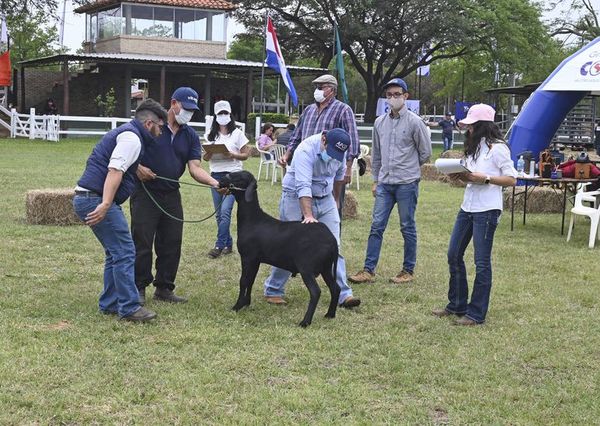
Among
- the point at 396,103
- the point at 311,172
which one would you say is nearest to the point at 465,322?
the point at 311,172

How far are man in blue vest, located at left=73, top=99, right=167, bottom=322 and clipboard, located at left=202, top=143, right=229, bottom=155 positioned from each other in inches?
90.7

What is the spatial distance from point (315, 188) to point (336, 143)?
20.2 inches

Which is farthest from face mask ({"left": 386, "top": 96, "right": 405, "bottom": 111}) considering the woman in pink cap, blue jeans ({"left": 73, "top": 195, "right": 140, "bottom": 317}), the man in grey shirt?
blue jeans ({"left": 73, "top": 195, "right": 140, "bottom": 317})

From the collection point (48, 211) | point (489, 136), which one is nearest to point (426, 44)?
point (48, 211)

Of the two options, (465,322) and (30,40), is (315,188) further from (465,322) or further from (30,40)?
(30,40)

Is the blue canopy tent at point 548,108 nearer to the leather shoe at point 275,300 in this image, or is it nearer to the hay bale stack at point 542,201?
the hay bale stack at point 542,201

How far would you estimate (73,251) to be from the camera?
27.7 feet

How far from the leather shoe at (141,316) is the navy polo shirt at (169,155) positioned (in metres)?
1.09

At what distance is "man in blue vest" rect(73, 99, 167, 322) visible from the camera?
5.41 meters

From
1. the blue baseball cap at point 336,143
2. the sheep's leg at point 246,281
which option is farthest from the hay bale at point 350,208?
Answer: the blue baseball cap at point 336,143

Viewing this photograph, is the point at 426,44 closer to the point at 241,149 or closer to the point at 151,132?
the point at 241,149

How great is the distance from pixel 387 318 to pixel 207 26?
32739mm

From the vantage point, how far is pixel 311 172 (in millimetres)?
6102

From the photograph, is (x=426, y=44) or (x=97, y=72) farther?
(x=426, y=44)
